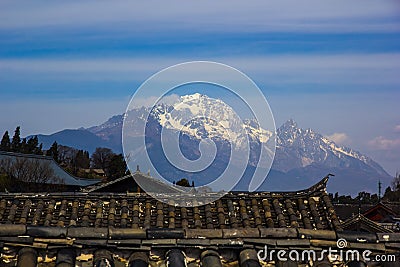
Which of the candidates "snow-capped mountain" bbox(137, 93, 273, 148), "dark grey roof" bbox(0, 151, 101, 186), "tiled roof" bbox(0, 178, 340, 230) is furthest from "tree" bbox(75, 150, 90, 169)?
"tiled roof" bbox(0, 178, 340, 230)

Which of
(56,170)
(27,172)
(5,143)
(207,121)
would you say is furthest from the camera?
(5,143)

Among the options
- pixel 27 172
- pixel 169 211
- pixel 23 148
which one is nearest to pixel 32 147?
pixel 23 148

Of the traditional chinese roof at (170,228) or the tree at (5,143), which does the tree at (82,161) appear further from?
the traditional chinese roof at (170,228)

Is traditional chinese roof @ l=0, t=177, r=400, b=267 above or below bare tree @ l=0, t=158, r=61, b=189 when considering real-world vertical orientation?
below

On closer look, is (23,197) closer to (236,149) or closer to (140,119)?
(140,119)

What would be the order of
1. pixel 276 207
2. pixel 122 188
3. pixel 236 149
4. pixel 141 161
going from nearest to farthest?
pixel 276 207
pixel 236 149
pixel 141 161
pixel 122 188

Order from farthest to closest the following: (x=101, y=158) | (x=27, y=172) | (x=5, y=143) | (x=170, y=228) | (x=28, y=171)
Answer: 1. (x=101, y=158)
2. (x=5, y=143)
3. (x=28, y=171)
4. (x=27, y=172)
5. (x=170, y=228)

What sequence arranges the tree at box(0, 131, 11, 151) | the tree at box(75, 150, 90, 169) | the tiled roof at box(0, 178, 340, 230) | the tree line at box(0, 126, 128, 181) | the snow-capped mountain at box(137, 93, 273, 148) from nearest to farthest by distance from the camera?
1. the tiled roof at box(0, 178, 340, 230)
2. the snow-capped mountain at box(137, 93, 273, 148)
3. the tree line at box(0, 126, 128, 181)
4. the tree at box(0, 131, 11, 151)
5. the tree at box(75, 150, 90, 169)

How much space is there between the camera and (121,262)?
226 inches

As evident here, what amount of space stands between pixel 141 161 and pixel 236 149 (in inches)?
65.1

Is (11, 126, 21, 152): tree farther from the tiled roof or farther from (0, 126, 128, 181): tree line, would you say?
the tiled roof

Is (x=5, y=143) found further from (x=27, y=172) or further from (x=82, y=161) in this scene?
(x=27, y=172)

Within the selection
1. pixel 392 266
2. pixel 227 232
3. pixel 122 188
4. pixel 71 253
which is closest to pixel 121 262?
pixel 71 253

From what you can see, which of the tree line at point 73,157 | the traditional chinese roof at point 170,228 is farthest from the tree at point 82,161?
the traditional chinese roof at point 170,228
